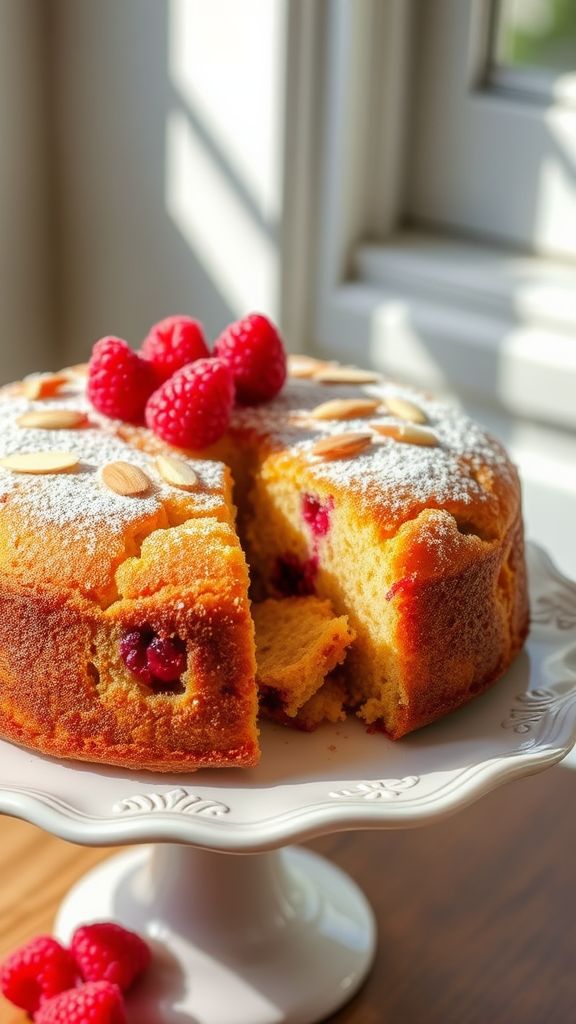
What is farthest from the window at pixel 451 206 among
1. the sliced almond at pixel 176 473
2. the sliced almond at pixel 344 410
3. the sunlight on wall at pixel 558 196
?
the sliced almond at pixel 176 473

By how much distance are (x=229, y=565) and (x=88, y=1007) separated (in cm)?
49

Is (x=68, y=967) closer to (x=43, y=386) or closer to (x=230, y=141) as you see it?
(x=43, y=386)

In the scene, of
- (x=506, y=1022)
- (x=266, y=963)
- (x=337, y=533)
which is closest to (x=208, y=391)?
(x=337, y=533)

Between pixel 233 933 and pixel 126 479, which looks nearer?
pixel 126 479

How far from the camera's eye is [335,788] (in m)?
1.10

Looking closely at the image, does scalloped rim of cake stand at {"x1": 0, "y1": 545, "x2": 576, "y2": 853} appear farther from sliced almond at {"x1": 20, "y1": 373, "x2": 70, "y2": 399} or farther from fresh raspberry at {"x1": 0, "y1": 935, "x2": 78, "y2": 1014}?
sliced almond at {"x1": 20, "y1": 373, "x2": 70, "y2": 399}

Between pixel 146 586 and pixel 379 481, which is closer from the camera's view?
pixel 146 586

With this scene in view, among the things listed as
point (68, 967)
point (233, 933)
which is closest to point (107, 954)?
point (68, 967)

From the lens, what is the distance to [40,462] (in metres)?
1.24

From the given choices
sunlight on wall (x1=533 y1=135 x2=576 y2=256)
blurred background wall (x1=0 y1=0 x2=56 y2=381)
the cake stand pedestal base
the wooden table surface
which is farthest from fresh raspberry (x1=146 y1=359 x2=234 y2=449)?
blurred background wall (x1=0 y1=0 x2=56 y2=381)

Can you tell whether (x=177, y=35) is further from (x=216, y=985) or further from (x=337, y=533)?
(x=216, y=985)

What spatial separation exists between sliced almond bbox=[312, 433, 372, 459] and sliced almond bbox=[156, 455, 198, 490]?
0.14m

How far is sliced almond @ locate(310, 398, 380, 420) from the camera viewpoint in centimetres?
137

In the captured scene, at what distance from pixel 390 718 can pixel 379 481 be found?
0.77ft
